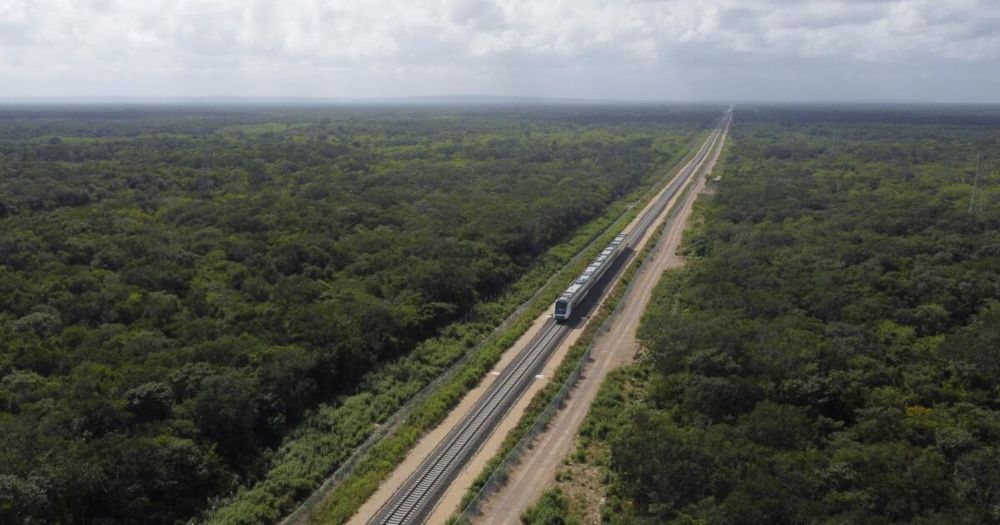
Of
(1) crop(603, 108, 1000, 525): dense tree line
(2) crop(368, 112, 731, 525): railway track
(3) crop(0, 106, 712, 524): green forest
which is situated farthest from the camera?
(2) crop(368, 112, 731, 525): railway track

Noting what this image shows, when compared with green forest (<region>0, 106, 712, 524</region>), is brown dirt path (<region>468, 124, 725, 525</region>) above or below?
below

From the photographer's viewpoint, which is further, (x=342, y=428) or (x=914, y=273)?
(x=914, y=273)

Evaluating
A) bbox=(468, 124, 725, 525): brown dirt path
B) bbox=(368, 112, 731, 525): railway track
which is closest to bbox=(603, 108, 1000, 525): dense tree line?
bbox=(468, 124, 725, 525): brown dirt path

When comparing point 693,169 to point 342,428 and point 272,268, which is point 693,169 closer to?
point 272,268

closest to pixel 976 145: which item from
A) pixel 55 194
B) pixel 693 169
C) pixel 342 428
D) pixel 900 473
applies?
pixel 693 169

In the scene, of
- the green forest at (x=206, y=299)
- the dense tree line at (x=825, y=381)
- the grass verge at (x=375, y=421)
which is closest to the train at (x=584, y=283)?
the grass verge at (x=375, y=421)

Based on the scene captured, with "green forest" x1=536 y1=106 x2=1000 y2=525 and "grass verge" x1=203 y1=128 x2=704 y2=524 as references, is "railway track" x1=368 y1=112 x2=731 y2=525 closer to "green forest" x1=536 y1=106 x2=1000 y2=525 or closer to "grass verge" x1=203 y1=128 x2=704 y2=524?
"grass verge" x1=203 y1=128 x2=704 y2=524
